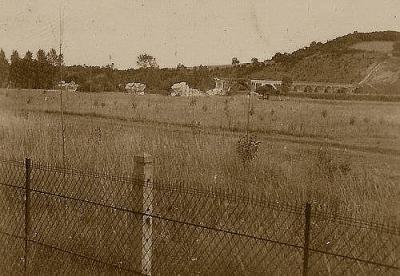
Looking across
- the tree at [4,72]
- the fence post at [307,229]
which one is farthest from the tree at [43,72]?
the fence post at [307,229]

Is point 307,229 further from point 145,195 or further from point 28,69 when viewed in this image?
point 28,69

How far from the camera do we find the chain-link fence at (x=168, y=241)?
6.60 meters

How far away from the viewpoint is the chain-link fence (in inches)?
→ 260

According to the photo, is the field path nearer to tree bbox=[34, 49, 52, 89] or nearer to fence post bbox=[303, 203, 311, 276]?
fence post bbox=[303, 203, 311, 276]

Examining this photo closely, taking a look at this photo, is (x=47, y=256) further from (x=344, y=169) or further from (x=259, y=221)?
(x=344, y=169)

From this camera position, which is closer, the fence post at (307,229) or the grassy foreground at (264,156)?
the fence post at (307,229)

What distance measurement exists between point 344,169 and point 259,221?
5.00m

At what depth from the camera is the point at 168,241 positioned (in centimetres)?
805

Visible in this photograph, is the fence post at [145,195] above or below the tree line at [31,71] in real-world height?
below

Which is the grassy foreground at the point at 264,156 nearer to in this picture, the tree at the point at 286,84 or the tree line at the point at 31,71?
the tree at the point at 286,84

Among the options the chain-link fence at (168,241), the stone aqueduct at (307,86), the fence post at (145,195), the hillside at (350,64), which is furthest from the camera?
the stone aqueduct at (307,86)

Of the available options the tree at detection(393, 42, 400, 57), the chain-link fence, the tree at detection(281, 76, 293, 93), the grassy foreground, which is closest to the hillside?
the tree at detection(393, 42, 400, 57)

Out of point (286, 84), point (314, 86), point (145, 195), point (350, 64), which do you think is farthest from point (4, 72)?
point (145, 195)

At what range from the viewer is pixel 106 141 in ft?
56.7
